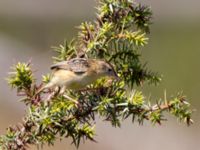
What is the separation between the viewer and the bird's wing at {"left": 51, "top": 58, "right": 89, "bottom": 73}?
1878 millimetres

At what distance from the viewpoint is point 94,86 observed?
1.85 m

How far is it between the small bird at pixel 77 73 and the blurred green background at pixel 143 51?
7.43 ft

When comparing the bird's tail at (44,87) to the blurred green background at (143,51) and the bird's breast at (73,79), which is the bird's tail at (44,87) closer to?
the bird's breast at (73,79)

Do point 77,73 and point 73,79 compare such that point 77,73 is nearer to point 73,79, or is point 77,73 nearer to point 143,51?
point 73,79

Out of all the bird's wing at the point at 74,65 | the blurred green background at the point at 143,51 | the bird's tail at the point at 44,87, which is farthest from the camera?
the blurred green background at the point at 143,51

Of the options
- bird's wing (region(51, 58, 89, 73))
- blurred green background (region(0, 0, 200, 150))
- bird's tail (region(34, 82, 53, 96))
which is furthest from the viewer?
blurred green background (region(0, 0, 200, 150))

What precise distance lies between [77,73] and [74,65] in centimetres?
8

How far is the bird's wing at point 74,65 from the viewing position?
1.88 metres

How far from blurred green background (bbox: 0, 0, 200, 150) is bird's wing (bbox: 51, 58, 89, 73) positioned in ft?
7.44

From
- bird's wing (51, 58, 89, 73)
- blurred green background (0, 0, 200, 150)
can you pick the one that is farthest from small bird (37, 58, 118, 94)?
blurred green background (0, 0, 200, 150)

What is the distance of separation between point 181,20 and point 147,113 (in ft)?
35.3

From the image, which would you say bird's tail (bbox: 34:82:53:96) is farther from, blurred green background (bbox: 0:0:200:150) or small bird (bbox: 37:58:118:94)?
blurred green background (bbox: 0:0:200:150)

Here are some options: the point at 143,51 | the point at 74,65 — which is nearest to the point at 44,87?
the point at 74,65

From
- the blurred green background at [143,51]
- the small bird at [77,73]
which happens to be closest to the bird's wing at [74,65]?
the small bird at [77,73]
